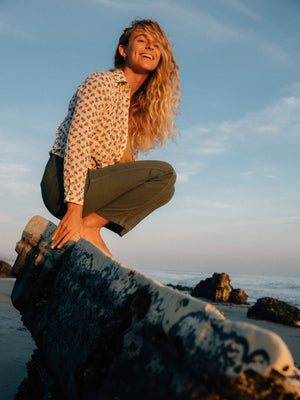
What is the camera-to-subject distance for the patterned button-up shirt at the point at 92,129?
2619 millimetres

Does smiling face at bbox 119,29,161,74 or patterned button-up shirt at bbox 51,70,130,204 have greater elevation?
smiling face at bbox 119,29,161,74

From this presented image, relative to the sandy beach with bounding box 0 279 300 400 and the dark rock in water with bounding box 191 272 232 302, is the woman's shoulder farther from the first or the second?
the dark rock in water with bounding box 191 272 232 302

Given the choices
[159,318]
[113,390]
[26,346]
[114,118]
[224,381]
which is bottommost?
[26,346]

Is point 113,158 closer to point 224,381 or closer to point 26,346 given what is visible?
point 26,346

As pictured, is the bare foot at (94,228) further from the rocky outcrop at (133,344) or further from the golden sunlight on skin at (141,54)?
the golden sunlight on skin at (141,54)

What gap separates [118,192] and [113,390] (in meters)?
1.78

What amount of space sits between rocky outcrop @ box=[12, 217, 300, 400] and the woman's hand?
0.23 ft

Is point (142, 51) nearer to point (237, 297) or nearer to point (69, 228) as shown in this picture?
point (69, 228)

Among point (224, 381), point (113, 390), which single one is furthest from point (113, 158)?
point (224, 381)

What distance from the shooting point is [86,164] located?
2.67 m

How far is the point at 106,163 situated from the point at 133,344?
199 cm

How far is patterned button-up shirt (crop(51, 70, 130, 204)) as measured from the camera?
262 centimetres

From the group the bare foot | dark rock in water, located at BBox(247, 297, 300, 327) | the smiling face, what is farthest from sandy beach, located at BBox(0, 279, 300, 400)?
the smiling face

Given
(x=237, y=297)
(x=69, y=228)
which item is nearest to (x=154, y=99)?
(x=69, y=228)
